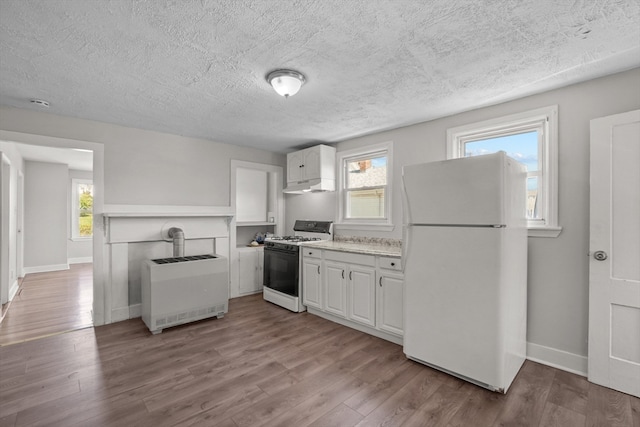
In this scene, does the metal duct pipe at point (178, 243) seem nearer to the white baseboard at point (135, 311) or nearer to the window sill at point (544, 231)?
the white baseboard at point (135, 311)

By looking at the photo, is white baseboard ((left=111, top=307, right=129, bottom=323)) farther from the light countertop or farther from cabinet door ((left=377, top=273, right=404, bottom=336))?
cabinet door ((left=377, top=273, right=404, bottom=336))

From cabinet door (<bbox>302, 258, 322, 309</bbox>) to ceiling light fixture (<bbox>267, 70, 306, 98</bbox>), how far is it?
205 cm

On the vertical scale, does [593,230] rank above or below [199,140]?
below

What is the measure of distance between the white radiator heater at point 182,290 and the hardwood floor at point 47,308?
928mm

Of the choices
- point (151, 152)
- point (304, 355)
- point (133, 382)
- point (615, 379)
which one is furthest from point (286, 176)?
point (615, 379)

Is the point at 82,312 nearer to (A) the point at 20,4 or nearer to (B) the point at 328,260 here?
(B) the point at 328,260

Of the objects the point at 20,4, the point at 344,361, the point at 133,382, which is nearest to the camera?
the point at 20,4

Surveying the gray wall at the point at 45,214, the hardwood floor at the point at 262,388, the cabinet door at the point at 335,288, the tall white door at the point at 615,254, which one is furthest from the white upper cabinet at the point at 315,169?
the gray wall at the point at 45,214

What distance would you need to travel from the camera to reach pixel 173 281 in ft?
10.6

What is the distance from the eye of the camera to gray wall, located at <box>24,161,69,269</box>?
5957mm

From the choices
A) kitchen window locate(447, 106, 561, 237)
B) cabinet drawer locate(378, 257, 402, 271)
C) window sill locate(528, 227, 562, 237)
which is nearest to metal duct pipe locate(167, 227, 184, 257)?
cabinet drawer locate(378, 257, 402, 271)

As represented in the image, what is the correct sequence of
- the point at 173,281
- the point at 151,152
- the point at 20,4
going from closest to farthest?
the point at 20,4, the point at 173,281, the point at 151,152

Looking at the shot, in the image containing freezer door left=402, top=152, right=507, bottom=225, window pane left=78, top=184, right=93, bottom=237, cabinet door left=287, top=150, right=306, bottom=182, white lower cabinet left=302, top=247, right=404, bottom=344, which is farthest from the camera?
window pane left=78, top=184, right=93, bottom=237

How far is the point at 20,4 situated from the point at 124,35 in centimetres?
45
